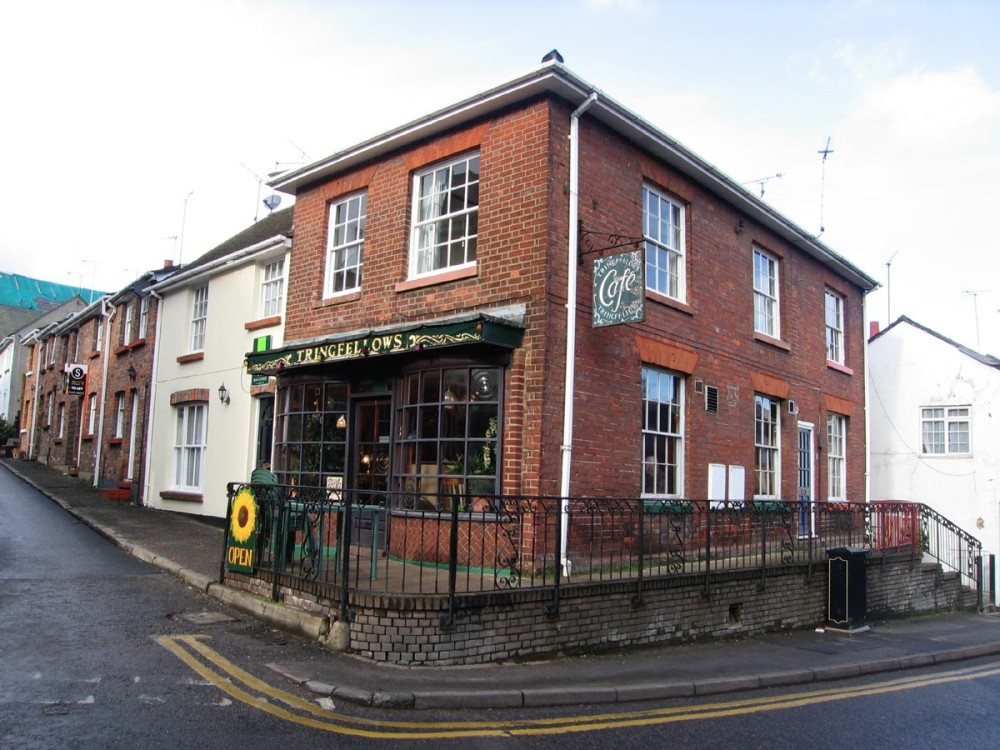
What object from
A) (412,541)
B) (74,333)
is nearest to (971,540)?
(412,541)

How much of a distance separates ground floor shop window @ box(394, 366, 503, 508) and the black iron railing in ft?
0.77

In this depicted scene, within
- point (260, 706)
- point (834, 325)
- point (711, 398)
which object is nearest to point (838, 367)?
point (834, 325)

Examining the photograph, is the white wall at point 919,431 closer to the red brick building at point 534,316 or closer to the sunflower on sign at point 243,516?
the red brick building at point 534,316

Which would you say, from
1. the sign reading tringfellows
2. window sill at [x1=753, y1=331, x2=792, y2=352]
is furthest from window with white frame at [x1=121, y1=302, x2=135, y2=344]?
window sill at [x1=753, y1=331, x2=792, y2=352]

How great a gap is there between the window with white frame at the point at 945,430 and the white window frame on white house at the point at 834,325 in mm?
4562

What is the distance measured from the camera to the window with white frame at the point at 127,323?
69.1ft

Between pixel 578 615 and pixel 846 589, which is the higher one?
pixel 578 615

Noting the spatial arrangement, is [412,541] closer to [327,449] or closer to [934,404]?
[327,449]

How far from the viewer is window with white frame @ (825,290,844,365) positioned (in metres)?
16.4

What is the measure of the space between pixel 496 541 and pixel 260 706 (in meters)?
2.63

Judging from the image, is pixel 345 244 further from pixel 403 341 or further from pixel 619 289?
pixel 619 289

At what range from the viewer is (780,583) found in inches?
413

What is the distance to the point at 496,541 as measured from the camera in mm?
7402

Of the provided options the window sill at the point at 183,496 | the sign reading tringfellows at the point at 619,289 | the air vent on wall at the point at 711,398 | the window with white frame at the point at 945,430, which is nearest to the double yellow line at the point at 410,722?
the sign reading tringfellows at the point at 619,289
